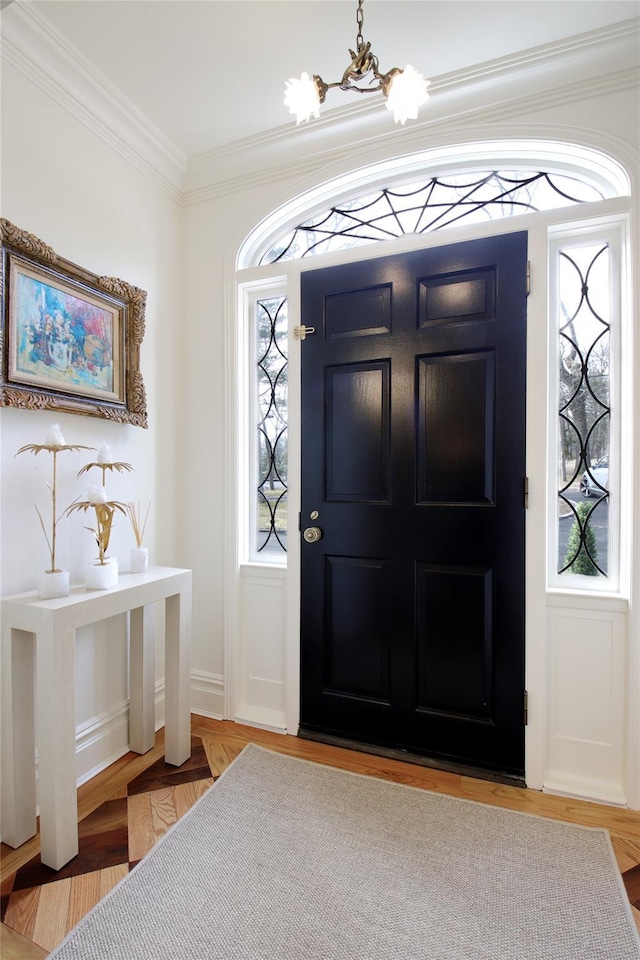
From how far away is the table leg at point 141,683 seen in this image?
2.05 meters

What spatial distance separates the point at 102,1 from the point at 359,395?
168 centimetres

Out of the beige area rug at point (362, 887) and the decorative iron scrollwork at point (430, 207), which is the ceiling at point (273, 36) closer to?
the decorative iron scrollwork at point (430, 207)

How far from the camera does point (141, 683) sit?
6.74 ft

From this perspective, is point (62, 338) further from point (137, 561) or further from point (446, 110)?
point (446, 110)

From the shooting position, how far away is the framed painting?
5.23 feet

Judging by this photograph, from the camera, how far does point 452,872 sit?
1413mm

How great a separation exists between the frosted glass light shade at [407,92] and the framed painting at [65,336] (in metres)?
1.32

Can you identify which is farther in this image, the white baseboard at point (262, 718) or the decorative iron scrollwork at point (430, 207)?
the white baseboard at point (262, 718)

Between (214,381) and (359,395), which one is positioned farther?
(214,381)

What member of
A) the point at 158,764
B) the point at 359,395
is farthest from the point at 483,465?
the point at 158,764

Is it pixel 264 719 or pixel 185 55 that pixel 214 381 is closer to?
pixel 185 55

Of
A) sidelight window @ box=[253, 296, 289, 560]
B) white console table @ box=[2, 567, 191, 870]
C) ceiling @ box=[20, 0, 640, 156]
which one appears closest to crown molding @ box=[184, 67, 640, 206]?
ceiling @ box=[20, 0, 640, 156]

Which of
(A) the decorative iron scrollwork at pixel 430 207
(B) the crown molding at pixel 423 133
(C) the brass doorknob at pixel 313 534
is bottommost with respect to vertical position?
(C) the brass doorknob at pixel 313 534

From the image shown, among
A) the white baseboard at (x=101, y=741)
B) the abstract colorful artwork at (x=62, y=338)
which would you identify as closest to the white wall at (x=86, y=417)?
the white baseboard at (x=101, y=741)
